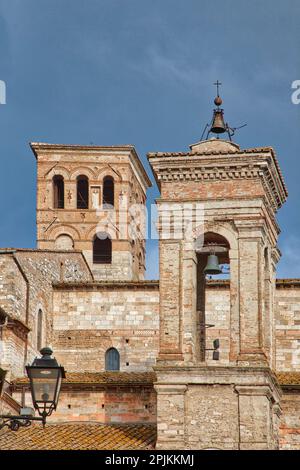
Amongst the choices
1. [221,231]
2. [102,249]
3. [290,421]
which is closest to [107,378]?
[290,421]

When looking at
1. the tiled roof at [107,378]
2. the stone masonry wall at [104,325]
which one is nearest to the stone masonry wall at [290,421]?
the tiled roof at [107,378]

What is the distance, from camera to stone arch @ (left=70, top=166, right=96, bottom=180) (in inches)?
2440

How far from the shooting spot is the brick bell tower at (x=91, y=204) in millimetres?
61125

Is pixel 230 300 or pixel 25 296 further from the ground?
pixel 25 296

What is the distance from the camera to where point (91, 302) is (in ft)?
129

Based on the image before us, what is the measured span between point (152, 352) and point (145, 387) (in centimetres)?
330

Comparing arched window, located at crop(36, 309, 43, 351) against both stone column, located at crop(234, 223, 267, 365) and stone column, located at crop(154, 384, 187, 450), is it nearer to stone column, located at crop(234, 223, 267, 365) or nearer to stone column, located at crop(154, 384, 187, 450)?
stone column, located at crop(154, 384, 187, 450)

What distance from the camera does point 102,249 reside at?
6159cm

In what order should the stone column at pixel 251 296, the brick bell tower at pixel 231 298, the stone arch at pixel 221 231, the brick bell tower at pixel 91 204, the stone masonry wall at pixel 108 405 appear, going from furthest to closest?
1. the brick bell tower at pixel 91 204
2. the stone masonry wall at pixel 108 405
3. the stone arch at pixel 221 231
4. the stone column at pixel 251 296
5. the brick bell tower at pixel 231 298

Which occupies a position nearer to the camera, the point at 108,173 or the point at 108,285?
the point at 108,285

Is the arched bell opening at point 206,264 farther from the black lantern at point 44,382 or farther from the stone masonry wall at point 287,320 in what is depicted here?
the black lantern at point 44,382

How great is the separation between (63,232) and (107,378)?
25.8 meters

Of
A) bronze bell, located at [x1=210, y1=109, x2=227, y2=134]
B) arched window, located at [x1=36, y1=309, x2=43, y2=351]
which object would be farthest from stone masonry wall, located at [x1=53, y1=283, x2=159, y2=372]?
bronze bell, located at [x1=210, y1=109, x2=227, y2=134]

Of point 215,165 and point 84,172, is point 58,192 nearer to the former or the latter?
point 84,172
